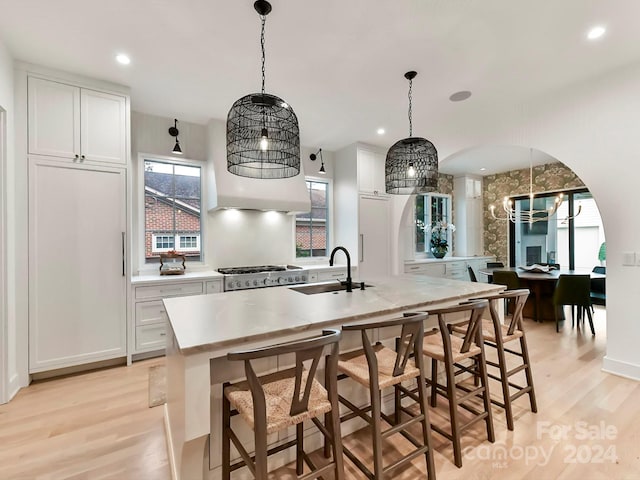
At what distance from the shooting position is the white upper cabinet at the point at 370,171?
4.77 metres

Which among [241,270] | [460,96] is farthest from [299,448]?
[460,96]

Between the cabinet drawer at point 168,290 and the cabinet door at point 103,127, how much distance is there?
4.38 ft

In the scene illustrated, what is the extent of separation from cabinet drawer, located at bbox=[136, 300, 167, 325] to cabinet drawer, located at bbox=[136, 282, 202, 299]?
0.28ft

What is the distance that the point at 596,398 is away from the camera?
7.85 ft

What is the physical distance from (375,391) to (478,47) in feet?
8.76

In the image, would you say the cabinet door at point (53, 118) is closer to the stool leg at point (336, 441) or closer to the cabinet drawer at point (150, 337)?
the cabinet drawer at point (150, 337)

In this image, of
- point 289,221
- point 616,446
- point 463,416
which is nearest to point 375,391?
point 463,416

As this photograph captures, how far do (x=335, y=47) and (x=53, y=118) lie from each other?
262cm

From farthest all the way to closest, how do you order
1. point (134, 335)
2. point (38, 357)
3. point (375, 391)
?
point (134, 335) < point (38, 357) < point (375, 391)

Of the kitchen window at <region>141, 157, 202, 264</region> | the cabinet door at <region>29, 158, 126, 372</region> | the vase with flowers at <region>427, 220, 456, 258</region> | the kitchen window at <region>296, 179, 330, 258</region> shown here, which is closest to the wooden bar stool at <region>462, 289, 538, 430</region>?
the kitchen window at <region>296, 179, 330, 258</region>

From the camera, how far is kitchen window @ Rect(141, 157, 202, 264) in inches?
149

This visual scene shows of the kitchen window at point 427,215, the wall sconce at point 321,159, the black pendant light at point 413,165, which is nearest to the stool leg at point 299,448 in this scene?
the black pendant light at point 413,165

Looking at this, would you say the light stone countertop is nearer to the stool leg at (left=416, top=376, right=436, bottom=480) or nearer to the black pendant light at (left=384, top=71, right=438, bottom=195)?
the stool leg at (left=416, top=376, right=436, bottom=480)

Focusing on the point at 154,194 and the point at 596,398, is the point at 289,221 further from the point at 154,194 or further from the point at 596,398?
the point at 596,398
